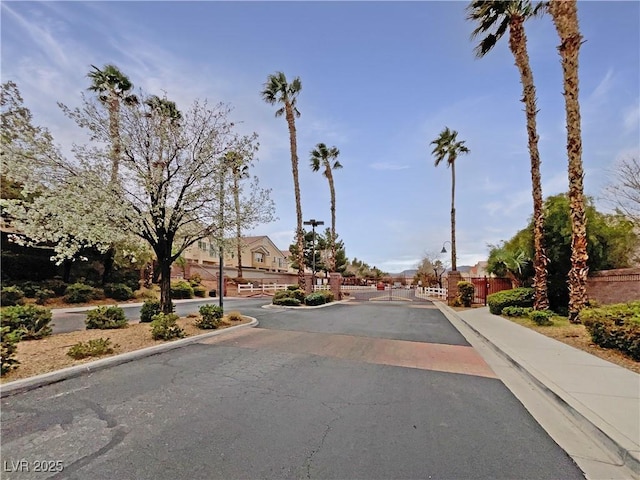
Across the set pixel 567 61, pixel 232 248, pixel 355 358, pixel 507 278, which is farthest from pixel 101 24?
pixel 507 278

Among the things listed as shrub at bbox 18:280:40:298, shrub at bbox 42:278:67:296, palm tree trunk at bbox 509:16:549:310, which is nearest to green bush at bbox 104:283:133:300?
shrub at bbox 42:278:67:296

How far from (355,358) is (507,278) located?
703 inches

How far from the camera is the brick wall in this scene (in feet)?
38.1

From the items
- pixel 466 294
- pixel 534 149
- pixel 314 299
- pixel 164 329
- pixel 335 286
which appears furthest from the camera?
pixel 335 286

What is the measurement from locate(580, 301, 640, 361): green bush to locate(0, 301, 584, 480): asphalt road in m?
3.02

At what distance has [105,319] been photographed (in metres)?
9.45

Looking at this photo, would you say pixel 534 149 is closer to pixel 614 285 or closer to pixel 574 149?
pixel 574 149

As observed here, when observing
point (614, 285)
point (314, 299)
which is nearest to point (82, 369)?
point (314, 299)

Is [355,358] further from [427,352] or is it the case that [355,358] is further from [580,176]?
[580,176]

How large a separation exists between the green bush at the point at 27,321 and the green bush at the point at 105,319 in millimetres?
1073

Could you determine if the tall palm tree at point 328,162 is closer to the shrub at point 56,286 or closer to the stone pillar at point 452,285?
the stone pillar at point 452,285

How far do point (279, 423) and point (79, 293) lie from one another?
19656 millimetres

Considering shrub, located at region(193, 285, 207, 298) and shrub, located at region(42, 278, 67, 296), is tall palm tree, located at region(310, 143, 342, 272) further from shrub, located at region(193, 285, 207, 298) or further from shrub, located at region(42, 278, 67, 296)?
shrub, located at region(42, 278, 67, 296)

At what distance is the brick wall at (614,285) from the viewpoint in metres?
11.6
